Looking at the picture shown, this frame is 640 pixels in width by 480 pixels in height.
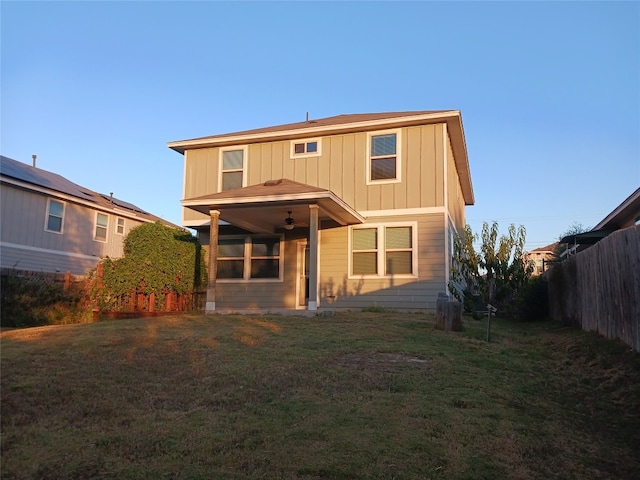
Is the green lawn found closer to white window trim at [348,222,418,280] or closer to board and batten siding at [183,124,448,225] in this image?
white window trim at [348,222,418,280]

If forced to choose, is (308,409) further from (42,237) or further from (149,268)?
(42,237)

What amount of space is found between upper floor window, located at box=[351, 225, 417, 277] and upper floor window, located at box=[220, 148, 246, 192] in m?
4.08

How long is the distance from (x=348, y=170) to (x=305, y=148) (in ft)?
5.17

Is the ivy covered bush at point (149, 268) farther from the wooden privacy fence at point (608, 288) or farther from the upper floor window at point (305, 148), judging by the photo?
the wooden privacy fence at point (608, 288)

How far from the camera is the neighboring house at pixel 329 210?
45.3 feet

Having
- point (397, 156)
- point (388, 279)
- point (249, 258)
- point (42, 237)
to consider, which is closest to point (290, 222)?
point (249, 258)

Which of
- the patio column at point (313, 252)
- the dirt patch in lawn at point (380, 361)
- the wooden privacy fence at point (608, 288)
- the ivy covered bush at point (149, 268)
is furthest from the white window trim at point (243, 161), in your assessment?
the dirt patch in lawn at point (380, 361)

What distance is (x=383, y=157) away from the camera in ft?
48.4

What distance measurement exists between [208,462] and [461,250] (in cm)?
1013

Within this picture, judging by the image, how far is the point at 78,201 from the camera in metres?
21.8

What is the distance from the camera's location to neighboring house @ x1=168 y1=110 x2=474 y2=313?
13.8m

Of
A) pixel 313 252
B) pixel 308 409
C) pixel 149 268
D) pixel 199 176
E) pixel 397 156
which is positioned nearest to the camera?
pixel 308 409

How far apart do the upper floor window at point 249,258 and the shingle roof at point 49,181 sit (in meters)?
7.59

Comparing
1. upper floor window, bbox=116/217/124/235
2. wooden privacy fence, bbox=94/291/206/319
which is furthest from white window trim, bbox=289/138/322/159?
upper floor window, bbox=116/217/124/235
